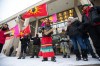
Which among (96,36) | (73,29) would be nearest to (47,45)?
(73,29)

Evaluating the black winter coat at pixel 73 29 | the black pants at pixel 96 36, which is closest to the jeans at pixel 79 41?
the black winter coat at pixel 73 29

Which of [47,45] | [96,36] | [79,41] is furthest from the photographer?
[47,45]

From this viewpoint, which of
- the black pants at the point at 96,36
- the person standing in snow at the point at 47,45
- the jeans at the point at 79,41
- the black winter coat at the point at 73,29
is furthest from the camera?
the person standing in snow at the point at 47,45

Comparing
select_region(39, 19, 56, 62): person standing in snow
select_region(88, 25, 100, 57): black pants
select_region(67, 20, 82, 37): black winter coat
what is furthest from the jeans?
select_region(88, 25, 100, 57): black pants

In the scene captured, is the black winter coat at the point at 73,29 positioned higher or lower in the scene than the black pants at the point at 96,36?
higher

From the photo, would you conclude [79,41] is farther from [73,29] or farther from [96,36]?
[96,36]

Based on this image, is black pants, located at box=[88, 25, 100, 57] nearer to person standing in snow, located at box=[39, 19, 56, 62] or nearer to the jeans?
the jeans

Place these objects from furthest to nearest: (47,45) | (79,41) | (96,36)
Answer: (47,45) < (79,41) < (96,36)

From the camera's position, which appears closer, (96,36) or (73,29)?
(96,36)

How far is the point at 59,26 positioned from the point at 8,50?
3679 millimetres

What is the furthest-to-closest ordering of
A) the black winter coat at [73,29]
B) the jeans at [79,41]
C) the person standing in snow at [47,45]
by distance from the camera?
the person standing in snow at [47,45] → the black winter coat at [73,29] → the jeans at [79,41]

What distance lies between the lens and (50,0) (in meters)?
9.45

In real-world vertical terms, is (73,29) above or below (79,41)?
above

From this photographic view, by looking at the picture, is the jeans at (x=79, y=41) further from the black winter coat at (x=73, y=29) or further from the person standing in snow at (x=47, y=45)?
the person standing in snow at (x=47, y=45)
